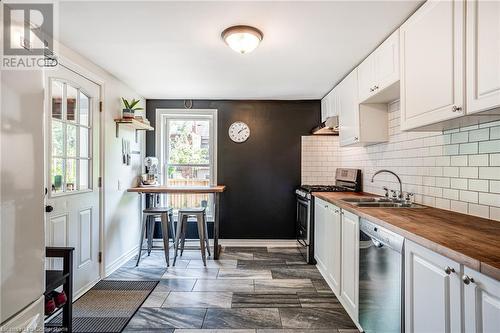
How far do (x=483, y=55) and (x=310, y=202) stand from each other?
2.35 metres

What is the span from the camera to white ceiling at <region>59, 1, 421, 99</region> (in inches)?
73.3

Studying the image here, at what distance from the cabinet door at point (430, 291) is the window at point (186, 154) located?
3384mm

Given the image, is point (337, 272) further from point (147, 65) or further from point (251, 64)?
point (147, 65)

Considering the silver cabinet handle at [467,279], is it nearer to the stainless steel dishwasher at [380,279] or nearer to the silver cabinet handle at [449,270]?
the silver cabinet handle at [449,270]

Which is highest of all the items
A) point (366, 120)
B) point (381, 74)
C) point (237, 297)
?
point (381, 74)

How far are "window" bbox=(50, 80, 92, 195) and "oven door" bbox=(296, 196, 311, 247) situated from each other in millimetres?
2506

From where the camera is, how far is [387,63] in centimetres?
221

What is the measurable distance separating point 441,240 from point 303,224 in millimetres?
2679

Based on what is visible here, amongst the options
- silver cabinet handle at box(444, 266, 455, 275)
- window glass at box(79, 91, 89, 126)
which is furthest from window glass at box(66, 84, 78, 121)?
silver cabinet handle at box(444, 266, 455, 275)

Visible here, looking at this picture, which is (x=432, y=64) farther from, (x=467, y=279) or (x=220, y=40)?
(x=220, y=40)

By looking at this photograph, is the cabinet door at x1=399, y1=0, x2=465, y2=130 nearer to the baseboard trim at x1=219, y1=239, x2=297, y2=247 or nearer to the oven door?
the oven door

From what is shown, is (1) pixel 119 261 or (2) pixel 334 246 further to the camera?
(1) pixel 119 261

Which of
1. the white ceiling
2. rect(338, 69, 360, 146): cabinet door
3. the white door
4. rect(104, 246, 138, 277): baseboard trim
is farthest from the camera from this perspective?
rect(104, 246, 138, 277): baseboard trim

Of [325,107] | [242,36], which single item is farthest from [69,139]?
[325,107]
